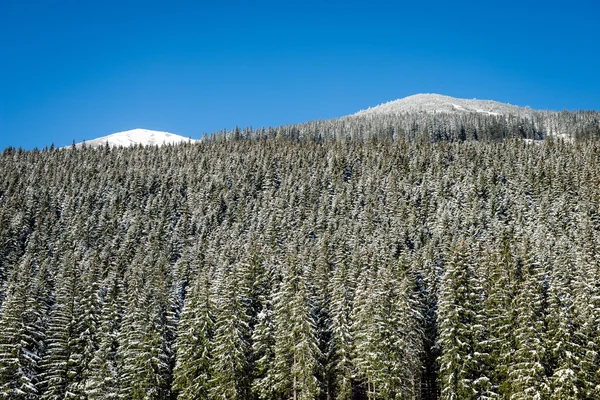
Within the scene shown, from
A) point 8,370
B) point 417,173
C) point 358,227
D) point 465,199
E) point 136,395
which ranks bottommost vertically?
point 136,395

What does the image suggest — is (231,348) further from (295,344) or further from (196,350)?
(295,344)

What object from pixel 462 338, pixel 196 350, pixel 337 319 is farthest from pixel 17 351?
pixel 462 338

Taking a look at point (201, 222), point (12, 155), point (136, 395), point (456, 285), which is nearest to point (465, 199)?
point (201, 222)

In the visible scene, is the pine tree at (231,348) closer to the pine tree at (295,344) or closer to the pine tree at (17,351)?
the pine tree at (295,344)

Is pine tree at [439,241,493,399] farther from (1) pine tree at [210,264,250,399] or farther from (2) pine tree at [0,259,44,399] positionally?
(2) pine tree at [0,259,44,399]

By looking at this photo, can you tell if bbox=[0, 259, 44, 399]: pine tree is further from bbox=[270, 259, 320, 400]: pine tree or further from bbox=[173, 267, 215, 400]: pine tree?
bbox=[270, 259, 320, 400]: pine tree

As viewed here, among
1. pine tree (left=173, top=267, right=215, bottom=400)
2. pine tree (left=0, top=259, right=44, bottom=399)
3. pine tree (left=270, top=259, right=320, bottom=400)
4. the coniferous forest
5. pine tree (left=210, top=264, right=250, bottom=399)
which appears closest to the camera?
the coniferous forest

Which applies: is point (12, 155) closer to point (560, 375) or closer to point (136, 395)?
point (136, 395)

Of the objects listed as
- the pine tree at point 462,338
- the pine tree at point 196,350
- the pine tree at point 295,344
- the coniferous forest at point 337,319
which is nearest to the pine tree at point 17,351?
the coniferous forest at point 337,319

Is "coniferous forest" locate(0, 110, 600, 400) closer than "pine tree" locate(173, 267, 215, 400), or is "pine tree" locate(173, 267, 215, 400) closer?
"coniferous forest" locate(0, 110, 600, 400)

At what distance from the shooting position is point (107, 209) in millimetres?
116000

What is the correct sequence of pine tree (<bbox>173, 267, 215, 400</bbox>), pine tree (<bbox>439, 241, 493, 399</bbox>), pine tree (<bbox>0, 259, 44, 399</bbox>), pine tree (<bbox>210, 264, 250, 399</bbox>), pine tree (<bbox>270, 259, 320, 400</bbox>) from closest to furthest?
pine tree (<bbox>439, 241, 493, 399</bbox>), pine tree (<bbox>0, 259, 44, 399</bbox>), pine tree (<bbox>270, 259, 320, 400</bbox>), pine tree (<bbox>210, 264, 250, 399</bbox>), pine tree (<bbox>173, 267, 215, 400</bbox>)

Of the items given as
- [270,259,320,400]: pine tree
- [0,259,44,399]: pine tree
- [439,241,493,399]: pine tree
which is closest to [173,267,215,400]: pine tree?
[270,259,320,400]: pine tree

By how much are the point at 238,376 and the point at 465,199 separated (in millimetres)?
74958
